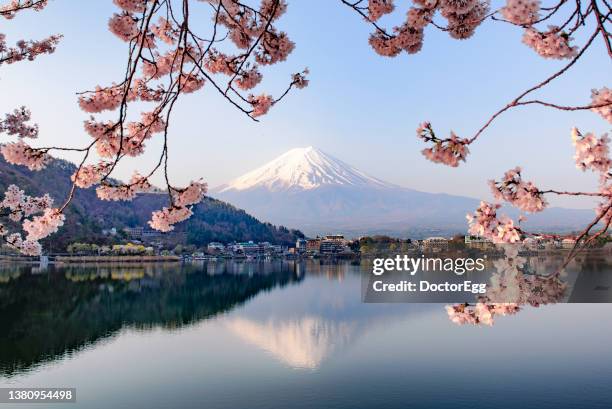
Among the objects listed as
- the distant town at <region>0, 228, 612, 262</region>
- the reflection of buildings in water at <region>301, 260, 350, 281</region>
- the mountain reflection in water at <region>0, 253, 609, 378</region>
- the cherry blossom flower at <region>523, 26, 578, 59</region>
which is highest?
the cherry blossom flower at <region>523, 26, 578, 59</region>

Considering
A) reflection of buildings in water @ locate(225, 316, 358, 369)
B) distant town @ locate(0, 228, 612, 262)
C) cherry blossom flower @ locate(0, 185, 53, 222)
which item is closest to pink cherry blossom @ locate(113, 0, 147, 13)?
cherry blossom flower @ locate(0, 185, 53, 222)

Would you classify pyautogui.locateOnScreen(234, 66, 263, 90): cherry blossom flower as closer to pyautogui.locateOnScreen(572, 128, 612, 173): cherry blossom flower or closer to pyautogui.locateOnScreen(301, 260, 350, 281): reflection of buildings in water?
pyautogui.locateOnScreen(572, 128, 612, 173): cherry blossom flower

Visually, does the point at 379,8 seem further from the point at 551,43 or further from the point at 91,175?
the point at 91,175

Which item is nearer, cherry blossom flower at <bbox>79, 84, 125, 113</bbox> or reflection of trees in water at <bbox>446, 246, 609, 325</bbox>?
reflection of trees in water at <bbox>446, 246, 609, 325</bbox>

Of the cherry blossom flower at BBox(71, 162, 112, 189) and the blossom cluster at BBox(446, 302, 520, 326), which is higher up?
the cherry blossom flower at BBox(71, 162, 112, 189)

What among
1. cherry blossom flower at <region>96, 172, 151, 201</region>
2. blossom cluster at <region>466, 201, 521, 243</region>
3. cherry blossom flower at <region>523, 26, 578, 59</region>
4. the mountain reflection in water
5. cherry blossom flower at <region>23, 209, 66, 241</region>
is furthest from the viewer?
the mountain reflection in water

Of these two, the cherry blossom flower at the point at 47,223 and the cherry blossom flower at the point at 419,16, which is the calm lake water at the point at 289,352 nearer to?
the cherry blossom flower at the point at 47,223

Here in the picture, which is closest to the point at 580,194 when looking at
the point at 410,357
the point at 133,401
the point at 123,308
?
the point at 133,401
